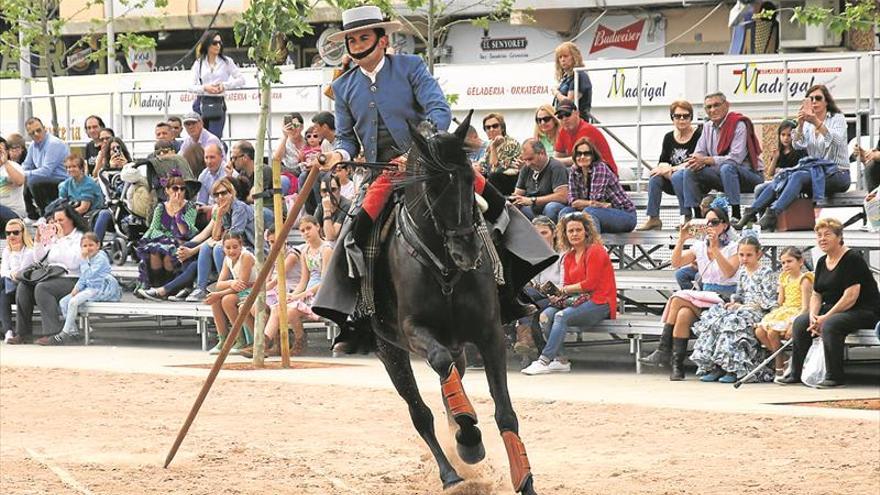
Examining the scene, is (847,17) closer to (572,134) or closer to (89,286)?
(572,134)

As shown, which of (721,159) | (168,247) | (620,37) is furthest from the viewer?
(620,37)

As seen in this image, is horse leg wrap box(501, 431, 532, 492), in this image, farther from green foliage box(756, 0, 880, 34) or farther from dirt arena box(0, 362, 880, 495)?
green foliage box(756, 0, 880, 34)

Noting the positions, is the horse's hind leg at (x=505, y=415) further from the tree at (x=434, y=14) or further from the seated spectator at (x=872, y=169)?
the tree at (x=434, y=14)

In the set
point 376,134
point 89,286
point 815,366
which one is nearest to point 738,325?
point 815,366

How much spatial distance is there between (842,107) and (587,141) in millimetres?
4536

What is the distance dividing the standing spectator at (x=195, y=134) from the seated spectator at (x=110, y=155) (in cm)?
132

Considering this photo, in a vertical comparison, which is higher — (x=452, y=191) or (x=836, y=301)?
(x=452, y=191)

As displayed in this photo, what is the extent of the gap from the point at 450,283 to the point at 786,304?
5.93 m

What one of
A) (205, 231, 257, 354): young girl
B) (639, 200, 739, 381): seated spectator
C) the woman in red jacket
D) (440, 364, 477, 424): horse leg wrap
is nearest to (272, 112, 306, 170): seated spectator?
(205, 231, 257, 354): young girl

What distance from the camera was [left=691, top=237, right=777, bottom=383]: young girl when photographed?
14.2 meters

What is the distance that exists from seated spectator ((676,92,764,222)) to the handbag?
25.1 feet

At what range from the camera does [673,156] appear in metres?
16.8

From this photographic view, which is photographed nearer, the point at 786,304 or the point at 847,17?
the point at 847,17

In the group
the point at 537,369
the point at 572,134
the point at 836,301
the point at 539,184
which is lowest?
the point at 537,369
